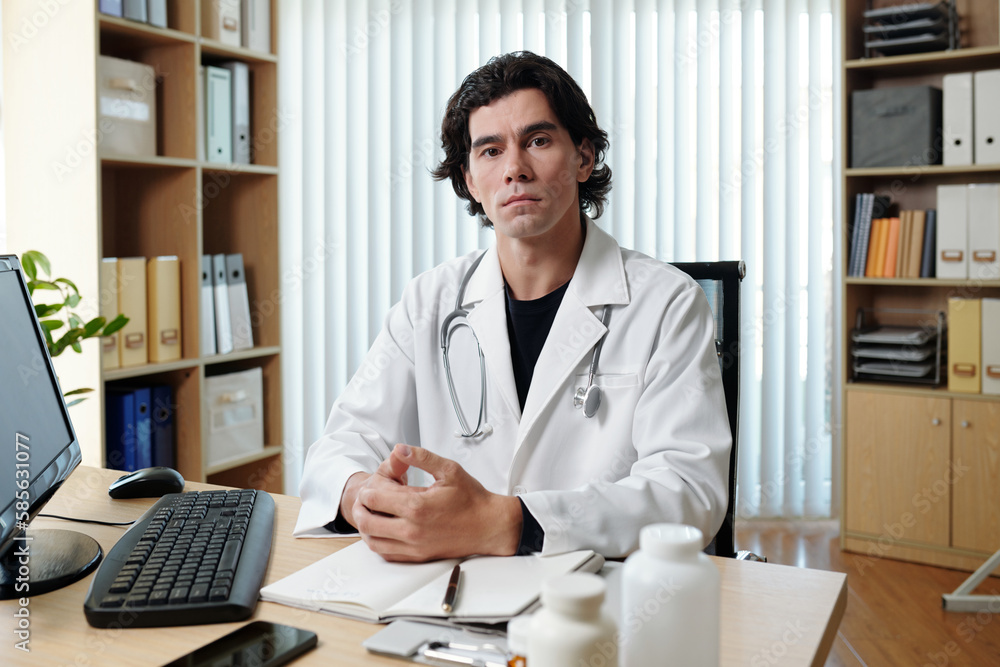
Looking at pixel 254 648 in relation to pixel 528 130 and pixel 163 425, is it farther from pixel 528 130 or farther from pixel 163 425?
pixel 163 425

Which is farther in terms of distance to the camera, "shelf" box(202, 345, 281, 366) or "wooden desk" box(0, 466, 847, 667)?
"shelf" box(202, 345, 281, 366)

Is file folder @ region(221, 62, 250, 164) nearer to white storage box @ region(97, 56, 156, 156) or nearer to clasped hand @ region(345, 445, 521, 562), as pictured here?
white storage box @ region(97, 56, 156, 156)

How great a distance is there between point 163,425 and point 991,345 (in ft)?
9.03

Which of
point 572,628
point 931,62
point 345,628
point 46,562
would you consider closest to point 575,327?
point 345,628

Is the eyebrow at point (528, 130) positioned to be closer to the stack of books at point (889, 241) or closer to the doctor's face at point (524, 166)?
the doctor's face at point (524, 166)

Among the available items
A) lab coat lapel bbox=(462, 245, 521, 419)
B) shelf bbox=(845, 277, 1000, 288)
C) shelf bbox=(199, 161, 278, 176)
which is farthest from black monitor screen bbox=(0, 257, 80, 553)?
shelf bbox=(845, 277, 1000, 288)

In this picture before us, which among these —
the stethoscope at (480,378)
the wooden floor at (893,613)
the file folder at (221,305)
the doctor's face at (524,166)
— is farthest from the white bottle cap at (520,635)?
the file folder at (221,305)

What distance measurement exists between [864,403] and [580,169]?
181 centimetres

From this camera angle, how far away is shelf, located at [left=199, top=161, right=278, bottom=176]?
279 cm

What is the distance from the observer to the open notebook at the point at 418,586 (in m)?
0.92

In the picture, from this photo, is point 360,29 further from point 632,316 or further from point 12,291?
point 12,291

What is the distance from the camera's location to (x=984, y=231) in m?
2.93

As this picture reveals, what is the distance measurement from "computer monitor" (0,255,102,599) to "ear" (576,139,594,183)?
1090 mm

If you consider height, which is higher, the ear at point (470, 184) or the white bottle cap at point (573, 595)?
the ear at point (470, 184)
